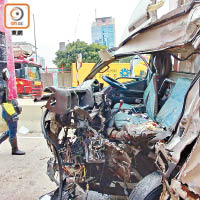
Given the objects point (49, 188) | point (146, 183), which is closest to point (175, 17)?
point (146, 183)

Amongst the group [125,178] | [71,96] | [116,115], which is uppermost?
[71,96]

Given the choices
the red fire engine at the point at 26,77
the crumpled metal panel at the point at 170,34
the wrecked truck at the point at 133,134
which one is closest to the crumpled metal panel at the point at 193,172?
the wrecked truck at the point at 133,134

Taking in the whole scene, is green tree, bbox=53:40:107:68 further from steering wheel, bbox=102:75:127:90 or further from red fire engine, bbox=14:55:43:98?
steering wheel, bbox=102:75:127:90

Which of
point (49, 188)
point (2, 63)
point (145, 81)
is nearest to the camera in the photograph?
point (49, 188)

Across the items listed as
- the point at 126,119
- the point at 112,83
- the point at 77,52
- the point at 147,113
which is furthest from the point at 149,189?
the point at 77,52

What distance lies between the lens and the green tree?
23.1 meters

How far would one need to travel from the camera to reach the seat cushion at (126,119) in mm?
2643

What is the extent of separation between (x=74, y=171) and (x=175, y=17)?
1.64 m

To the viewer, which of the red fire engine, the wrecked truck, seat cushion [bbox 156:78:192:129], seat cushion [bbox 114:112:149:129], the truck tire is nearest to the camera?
the wrecked truck

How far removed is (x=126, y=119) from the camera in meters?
2.75

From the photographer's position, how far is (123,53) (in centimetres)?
293

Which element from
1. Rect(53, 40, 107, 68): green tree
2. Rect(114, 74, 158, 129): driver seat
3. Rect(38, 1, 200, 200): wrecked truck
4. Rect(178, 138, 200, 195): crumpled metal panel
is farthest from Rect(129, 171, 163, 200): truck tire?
Rect(53, 40, 107, 68): green tree

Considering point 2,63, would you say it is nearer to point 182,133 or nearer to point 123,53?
point 123,53

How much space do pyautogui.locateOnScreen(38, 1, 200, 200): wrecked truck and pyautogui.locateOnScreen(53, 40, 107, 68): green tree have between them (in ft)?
66.9
